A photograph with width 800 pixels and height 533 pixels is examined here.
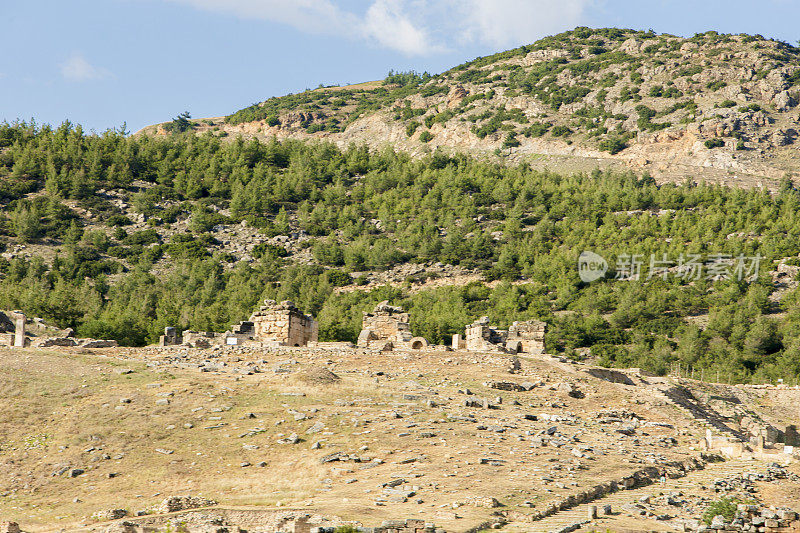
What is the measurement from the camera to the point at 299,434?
20.5 metres

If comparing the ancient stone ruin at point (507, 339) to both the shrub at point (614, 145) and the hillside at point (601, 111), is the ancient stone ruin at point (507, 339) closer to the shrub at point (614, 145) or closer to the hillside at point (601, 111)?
the hillside at point (601, 111)

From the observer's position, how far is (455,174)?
9750 cm

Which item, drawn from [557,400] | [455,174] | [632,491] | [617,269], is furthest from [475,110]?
[632,491]

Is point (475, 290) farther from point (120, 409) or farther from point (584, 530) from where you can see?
point (584, 530)

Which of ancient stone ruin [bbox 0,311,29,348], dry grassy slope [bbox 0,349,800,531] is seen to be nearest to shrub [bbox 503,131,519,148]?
dry grassy slope [bbox 0,349,800,531]

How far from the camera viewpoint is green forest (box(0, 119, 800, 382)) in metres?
55.7

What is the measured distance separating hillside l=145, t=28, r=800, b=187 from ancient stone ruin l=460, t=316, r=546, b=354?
69.6 meters

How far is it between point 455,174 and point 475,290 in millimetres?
31943

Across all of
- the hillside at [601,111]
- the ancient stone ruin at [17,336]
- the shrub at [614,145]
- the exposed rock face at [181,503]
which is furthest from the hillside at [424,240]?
the exposed rock face at [181,503]

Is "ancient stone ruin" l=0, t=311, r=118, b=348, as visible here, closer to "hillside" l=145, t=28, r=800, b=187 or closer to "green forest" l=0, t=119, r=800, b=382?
"green forest" l=0, t=119, r=800, b=382

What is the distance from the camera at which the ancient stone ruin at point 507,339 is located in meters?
36.0

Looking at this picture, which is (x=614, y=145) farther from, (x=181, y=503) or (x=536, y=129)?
(x=181, y=503)

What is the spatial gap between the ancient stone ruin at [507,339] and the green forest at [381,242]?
9013mm

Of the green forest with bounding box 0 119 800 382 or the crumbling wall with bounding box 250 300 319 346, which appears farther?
the green forest with bounding box 0 119 800 382
